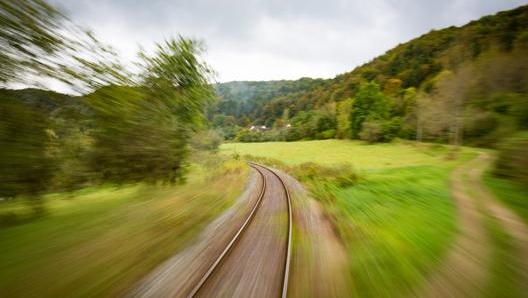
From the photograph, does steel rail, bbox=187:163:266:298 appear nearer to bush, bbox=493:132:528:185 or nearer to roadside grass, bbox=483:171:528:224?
roadside grass, bbox=483:171:528:224

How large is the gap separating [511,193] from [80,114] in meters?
20.2

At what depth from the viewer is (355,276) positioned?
592cm

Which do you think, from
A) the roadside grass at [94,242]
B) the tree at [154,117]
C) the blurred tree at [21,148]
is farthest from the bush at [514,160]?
the blurred tree at [21,148]

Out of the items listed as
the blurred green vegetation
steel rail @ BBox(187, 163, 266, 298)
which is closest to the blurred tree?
steel rail @ BBox(187, 163, 266, 298)

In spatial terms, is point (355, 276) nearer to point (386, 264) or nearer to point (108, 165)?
point (386, 264)

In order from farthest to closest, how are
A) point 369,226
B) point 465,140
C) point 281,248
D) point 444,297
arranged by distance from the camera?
point 465,140 → point 369,226 → point 281,248 → point 444,297

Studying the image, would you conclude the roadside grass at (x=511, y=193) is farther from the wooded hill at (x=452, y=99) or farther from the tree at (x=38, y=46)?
the tree at (x=38, y=46)

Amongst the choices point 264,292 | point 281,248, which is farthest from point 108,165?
point 264,292

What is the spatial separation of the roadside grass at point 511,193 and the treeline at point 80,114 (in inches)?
645

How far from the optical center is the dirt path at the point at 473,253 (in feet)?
17.5

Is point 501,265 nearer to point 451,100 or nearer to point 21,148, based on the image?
point 21,148

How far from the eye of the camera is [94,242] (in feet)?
24.3

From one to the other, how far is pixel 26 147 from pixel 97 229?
3481 mm

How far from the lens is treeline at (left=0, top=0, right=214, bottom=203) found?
6383mm
